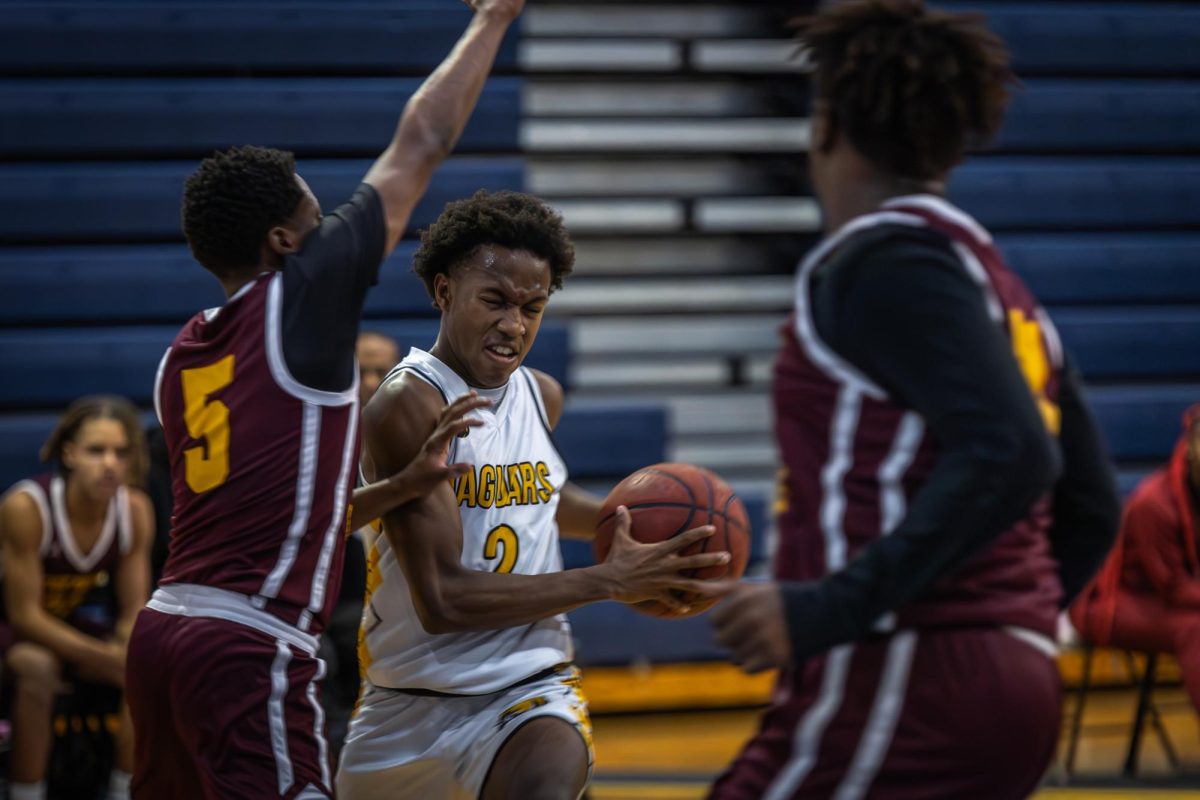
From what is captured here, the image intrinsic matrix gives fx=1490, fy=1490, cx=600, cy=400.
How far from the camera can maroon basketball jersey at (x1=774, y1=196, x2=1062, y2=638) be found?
187 centimetres

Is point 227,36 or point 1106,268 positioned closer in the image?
point 227,36

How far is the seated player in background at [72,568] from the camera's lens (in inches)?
194

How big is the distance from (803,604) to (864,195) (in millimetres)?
549

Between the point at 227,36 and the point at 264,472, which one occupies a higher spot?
the point at 227,36

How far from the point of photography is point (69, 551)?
517cm

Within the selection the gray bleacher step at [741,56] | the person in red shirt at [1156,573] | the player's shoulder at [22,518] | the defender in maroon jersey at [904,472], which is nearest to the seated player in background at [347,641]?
the player's shoulder at [22,518]

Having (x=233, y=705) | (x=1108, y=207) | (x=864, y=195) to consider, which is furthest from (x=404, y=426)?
(x=1108, y=207)

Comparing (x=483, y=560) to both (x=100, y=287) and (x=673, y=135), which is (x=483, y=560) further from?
(x=673, y=135)

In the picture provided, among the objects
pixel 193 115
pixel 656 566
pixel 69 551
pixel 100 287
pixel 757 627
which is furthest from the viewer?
pixel 193 115

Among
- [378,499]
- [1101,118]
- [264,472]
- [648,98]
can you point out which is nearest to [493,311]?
[378,499]

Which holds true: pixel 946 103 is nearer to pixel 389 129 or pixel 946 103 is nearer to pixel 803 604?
pixel 803 604

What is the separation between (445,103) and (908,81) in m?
1.37

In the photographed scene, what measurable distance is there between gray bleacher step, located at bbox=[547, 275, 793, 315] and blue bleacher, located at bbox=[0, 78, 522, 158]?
1.02 meters

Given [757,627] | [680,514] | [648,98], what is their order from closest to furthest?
[757,627], [680,514], [648,98]
